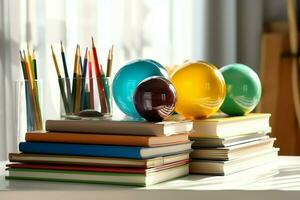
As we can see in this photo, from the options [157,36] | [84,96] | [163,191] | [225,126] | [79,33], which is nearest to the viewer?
[163,191]

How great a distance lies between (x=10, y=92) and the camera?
1.91m

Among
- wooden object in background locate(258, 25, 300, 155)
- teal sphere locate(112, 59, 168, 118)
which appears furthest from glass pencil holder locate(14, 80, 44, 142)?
wooden object in background locate(258, 25, 300, 155)

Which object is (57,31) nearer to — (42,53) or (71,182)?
(42,53)

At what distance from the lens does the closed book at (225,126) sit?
46.9 inches

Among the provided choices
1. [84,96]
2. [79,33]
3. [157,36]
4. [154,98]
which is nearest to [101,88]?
[84,96]

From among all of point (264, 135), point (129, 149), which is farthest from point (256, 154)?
point (129, 149)

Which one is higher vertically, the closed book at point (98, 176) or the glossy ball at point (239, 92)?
the glossy ball at point (239, 92)

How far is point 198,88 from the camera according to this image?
122 centimetres

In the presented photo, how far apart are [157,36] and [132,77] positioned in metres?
1.37

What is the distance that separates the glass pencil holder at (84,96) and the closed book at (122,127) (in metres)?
0.16

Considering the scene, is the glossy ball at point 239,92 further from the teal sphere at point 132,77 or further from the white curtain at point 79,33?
the white curtain at point 79,33

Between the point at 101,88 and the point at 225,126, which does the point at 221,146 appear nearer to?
the point at 225,126

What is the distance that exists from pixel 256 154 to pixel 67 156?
15.2 inches

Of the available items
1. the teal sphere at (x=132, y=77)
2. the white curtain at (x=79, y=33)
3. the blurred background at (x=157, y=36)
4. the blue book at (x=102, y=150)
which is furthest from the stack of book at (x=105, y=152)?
the blurred background at (x=157, y=36)
